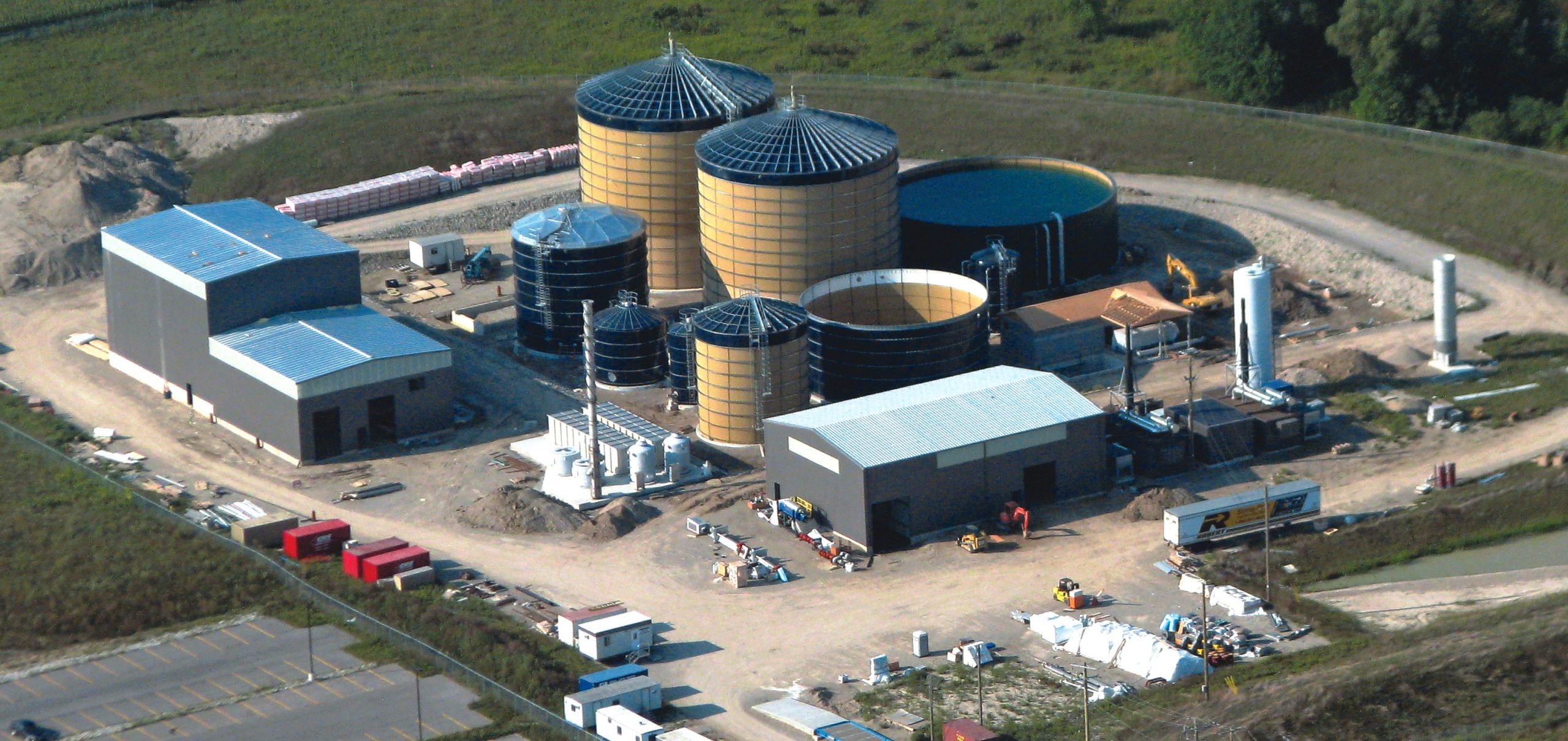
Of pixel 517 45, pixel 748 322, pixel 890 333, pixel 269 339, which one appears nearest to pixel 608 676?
pixel 748 322

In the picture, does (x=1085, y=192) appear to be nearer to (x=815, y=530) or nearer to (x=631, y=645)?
(x=815, y=530)

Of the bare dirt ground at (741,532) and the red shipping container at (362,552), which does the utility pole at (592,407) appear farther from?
the red shipping container at (362,552)

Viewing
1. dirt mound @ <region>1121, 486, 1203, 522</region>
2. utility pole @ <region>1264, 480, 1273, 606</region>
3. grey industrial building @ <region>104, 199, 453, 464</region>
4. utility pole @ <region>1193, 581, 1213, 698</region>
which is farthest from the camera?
grey industrial building @ <region>104, 199, 453, 464</region>

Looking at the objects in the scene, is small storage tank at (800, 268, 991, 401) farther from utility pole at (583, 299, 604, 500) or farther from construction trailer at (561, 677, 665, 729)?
construction trailer at (561, 677, 665, 729)

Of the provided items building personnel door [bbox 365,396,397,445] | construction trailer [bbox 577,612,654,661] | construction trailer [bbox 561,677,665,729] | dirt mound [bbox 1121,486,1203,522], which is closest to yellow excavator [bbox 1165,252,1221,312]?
dirt mound [bbox 1121,486,1203,522]

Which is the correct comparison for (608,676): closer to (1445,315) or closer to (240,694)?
(240,694)

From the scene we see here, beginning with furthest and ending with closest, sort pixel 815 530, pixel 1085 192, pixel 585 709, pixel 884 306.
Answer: pixel 1085 192 < pixel 884 306 < pixel 815 530 < pixel 585 709

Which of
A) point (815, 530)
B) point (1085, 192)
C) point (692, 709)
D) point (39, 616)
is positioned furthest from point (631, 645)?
point (1085, 192)
